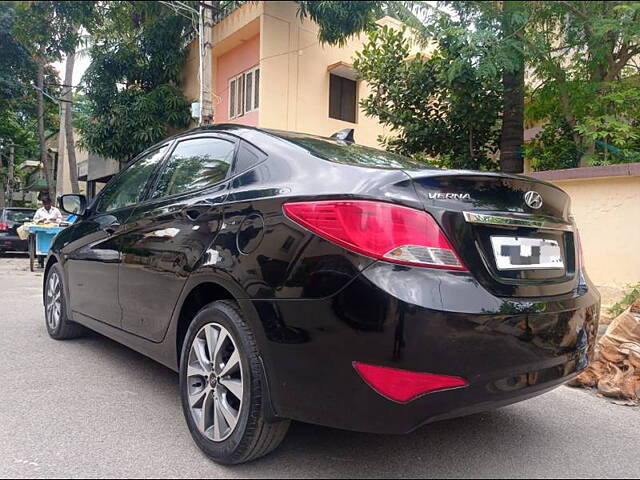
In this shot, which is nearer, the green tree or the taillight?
the taillight

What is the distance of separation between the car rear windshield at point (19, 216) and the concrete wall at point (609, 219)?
43.3 feet

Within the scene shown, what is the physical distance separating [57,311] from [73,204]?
3.07ft

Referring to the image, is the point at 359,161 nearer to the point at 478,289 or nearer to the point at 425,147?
the point at 478,289

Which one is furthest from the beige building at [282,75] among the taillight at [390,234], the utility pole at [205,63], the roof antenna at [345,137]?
the taillight at [390,234]

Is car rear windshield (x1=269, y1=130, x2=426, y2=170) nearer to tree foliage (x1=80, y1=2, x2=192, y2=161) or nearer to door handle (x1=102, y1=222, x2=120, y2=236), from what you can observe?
door handle (x1=102, y1=222, x2=120, y2=236)

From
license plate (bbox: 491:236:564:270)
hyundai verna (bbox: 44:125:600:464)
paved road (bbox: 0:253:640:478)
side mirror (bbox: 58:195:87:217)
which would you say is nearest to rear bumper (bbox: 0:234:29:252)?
side mirror (bbox: 58:195:87:217)

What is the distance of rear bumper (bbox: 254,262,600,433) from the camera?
1805 millimetres

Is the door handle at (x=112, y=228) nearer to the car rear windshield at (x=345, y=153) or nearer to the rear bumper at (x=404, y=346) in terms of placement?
the car rear windshield at (x=345, y=153)

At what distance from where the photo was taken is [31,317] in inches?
214

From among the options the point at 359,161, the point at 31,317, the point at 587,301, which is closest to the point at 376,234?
the point at 359,161

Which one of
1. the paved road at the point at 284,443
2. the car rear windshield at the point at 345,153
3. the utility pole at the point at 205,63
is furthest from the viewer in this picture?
the utility pole at the point at 205,63

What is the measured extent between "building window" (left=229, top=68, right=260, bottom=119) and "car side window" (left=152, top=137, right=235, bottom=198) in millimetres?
9320

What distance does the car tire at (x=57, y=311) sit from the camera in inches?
169

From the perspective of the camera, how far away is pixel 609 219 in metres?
5.52
